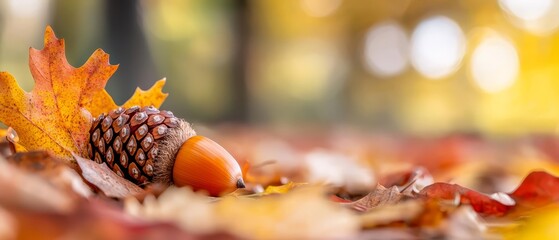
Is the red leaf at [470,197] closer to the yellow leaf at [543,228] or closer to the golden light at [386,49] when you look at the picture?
the yellow leaf at [543,228]

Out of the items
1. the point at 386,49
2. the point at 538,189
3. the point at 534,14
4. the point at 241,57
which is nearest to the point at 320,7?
the point at 386,49

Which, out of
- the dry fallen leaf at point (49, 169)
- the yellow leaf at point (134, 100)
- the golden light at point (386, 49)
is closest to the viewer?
the dry fallen leaf at point (49, 169)

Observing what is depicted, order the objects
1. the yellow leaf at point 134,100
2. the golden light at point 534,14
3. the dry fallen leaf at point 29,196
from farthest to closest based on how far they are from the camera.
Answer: the golden light at point 534,14 → the yellow leaf at point 134,100 → the dry fallen leaf at point 29,196

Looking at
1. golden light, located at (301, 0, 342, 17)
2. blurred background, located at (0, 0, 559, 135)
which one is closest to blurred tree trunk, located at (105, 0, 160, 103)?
blurred background, located at (0, 0, 559, 135)

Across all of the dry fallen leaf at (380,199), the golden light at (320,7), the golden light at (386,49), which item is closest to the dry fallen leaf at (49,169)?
the dry fallen leaf at (380,199)

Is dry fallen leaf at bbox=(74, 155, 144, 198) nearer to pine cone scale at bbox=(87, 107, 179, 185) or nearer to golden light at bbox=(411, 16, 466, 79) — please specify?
pine cone scale at bbox=(87, 107, 179, 185)

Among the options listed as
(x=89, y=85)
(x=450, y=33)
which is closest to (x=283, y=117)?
(x=450, y=33)
